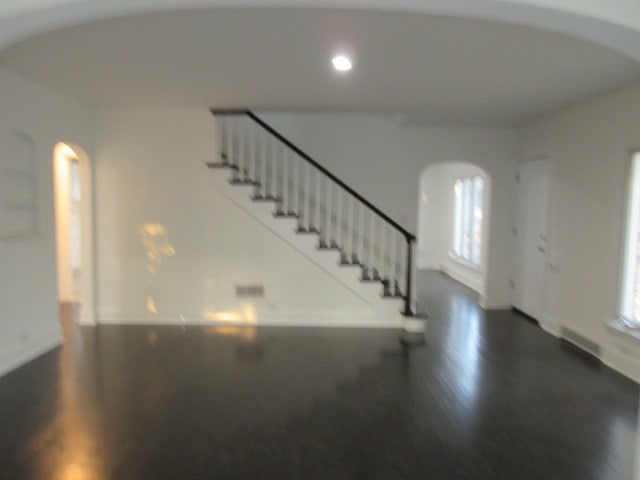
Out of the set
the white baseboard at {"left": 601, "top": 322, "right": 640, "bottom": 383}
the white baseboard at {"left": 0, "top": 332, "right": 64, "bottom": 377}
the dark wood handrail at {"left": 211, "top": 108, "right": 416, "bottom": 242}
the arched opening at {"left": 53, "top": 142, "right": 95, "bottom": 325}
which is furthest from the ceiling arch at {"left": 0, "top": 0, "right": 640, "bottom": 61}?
the arched opening at {"left": 53, "top": 142, "right": 95, "bottom": 325}

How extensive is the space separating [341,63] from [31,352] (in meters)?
4.20

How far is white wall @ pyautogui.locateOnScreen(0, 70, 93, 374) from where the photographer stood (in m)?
3.94

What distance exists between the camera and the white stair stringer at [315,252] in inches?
219

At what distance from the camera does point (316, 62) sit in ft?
11.7

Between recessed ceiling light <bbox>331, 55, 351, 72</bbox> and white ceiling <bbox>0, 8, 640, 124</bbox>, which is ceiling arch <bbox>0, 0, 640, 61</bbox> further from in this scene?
recessed ceiling light <bbox>331, 55, 351, 72</bbox>

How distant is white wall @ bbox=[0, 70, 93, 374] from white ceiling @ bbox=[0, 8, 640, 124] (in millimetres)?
231

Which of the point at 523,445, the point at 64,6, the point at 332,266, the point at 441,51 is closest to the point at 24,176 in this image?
the point at 64,6

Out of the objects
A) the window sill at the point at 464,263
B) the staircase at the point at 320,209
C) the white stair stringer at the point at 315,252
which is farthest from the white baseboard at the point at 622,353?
the window sill at the point at 464,263

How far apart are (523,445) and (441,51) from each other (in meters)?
2.92

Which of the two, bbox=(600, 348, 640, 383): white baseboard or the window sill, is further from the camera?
the window sill

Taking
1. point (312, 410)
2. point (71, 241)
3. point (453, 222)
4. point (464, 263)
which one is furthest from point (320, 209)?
point (453, 222)

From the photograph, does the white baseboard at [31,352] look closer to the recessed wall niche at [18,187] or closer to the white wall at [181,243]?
the white wall at [181,243]

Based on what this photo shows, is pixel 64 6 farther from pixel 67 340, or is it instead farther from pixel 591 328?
pixel 591 328

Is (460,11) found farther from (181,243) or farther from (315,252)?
(181,243)
